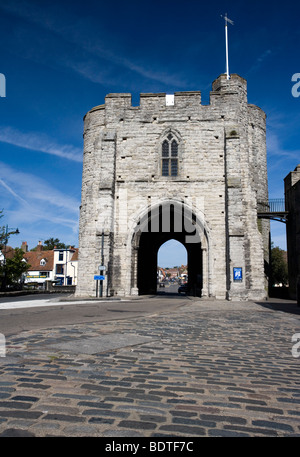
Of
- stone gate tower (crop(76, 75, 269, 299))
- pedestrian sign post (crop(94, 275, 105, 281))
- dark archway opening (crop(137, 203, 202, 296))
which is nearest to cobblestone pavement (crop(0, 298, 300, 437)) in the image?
pedestrian sign post (crop(94, 275, 105, 281))

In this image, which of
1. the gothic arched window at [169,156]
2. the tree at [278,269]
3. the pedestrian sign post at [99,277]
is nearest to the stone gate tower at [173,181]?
the gothic arched window at [169,156]

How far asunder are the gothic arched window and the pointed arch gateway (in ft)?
6.58

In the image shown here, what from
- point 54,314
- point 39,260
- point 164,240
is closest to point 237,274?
point 54,314

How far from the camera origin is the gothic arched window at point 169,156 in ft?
68.4

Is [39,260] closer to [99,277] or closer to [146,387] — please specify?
[99,277]

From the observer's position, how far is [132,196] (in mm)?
20516

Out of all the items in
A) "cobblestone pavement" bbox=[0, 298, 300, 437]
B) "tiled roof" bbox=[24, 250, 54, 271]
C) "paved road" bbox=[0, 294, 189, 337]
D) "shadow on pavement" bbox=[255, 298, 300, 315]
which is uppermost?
"tiled roof" bbox=[24, 250, 54, 271]

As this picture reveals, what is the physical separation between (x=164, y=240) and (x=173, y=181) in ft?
34.9

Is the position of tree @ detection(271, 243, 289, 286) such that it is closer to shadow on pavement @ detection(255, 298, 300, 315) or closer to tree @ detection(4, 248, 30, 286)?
shadow on pavement @ detection(255, 298, 300, 315)

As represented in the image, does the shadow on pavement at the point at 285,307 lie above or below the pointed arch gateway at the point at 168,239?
below

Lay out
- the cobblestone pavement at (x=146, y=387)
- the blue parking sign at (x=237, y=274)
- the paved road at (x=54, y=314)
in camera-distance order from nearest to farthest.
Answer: the cobblestone pavement at (x=146, y=387)
the paved road at (x=54, y=314)
the blue parking sign at (x=237, y=274)

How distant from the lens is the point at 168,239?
30.2m

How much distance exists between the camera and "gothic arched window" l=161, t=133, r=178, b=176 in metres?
20.8

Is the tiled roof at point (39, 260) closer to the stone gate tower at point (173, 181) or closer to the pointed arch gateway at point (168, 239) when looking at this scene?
the pointed arch gateway at point (168, 239)
